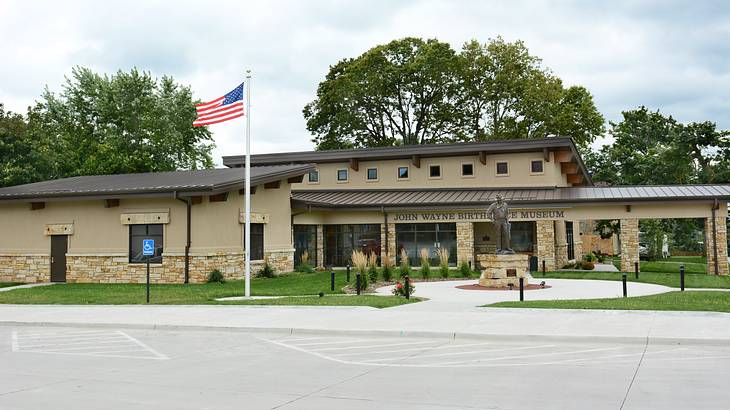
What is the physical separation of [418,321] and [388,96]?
1678 inches

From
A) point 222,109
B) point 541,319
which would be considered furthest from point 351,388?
point 222,109

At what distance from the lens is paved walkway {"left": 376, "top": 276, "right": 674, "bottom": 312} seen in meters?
17.6

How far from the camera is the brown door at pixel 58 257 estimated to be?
28.9 m

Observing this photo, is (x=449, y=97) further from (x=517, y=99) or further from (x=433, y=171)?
(x=433, y=171)

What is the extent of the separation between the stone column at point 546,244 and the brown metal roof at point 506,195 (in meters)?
1.42

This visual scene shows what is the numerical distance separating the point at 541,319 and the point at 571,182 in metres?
32.8

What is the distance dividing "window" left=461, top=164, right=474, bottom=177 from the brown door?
68.9 feet

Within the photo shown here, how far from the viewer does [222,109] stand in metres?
21.2

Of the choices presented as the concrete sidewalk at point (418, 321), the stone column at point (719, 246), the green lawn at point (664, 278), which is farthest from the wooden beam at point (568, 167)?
the concrete sidewalk at point (418, 321)

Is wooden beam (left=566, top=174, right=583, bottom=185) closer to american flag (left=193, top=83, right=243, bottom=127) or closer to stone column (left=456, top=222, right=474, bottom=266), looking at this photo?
stone column (left=456, top=222, right=474, bottom=266)

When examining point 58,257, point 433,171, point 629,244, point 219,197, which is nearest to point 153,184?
point 219,197

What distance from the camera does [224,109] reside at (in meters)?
21.2

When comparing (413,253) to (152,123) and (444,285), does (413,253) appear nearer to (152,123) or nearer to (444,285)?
(444,285)

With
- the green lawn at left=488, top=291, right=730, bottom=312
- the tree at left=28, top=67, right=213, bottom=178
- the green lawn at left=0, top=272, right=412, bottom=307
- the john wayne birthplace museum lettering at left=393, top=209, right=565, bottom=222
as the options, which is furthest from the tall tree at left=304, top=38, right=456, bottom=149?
the green lawn at left=488, top=291, right=730, bottom=312
